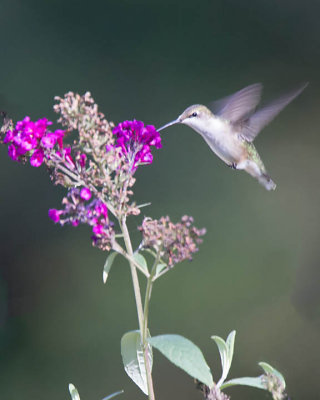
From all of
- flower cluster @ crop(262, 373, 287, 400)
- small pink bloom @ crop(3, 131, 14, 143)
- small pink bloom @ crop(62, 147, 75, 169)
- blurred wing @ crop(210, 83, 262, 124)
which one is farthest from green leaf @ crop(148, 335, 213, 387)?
blurred wing @ crop(210, 83, 262, 124)

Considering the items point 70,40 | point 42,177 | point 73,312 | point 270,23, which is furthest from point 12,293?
point 270,23

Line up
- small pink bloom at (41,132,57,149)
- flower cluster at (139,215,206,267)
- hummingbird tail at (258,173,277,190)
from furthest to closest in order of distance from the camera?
hummingbird tail at (258,173,277,190) < small pink bloom at (41,132,57,149) < flower cluster at (139,215,206,267)

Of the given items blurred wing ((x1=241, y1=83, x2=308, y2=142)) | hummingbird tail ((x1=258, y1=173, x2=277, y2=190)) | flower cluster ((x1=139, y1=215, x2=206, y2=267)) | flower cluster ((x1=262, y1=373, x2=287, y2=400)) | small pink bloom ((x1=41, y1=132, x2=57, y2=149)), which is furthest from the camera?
hummingbird tail ((x1=258, y1=173, x2=277, y2=190))

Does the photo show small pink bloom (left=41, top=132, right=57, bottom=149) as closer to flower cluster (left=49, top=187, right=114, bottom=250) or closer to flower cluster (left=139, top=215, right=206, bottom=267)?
flower cluster (left=49, top=187, right=114, bottom=250)

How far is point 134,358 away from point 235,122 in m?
0.97

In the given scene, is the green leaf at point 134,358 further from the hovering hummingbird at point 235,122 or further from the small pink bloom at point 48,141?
the hovering hummingbird at point 235,122

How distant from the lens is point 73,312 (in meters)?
3.18

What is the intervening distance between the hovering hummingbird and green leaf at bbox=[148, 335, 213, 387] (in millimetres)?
955

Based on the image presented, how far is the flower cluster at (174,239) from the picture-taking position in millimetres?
914

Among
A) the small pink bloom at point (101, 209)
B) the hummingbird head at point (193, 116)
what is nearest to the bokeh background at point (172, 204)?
the hummingbird head at point (193, 116)

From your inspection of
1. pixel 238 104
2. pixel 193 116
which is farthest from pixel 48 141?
pixel 238 104

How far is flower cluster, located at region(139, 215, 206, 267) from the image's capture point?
0.91 metres

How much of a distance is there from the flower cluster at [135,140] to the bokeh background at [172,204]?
1990 millimetres

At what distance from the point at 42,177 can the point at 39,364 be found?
41.4 inches
